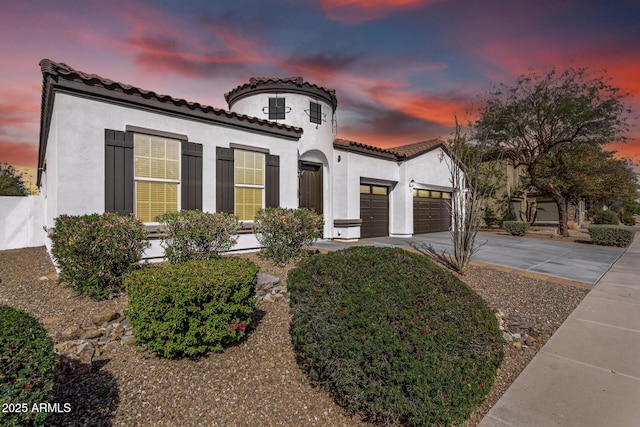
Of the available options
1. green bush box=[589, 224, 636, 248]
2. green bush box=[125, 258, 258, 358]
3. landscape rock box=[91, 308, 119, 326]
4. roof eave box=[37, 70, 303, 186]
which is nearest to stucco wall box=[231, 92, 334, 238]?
roof eave box=[37, 70, 303, 186]

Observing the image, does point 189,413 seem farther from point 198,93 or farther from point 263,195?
point 198,93

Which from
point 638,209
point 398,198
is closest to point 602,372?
point 398,198

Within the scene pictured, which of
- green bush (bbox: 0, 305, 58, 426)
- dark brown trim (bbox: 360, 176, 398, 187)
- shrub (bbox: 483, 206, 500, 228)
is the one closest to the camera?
green bush (bbox: 0, 305, 58, 426)

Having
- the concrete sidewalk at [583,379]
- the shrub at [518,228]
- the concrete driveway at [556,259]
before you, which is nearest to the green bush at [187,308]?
the concrete sidewalk at [583,379]

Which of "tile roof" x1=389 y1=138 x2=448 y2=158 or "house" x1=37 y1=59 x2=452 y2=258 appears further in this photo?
"tile roof" x1=389 y1=138 x2=448 y2=158

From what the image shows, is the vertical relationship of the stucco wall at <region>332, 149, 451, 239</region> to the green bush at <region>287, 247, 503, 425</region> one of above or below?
above

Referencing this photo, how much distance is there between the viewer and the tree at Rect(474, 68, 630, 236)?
14453 millimetres

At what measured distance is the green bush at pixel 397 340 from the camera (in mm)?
2266

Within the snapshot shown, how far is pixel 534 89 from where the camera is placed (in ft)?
50.6

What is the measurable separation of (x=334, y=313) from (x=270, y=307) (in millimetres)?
2385

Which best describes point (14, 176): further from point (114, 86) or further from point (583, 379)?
→ point (583, 379)

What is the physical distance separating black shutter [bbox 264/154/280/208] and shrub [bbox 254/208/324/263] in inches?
56.5

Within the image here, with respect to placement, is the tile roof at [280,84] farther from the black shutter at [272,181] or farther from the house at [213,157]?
the black shutter at [272,181]

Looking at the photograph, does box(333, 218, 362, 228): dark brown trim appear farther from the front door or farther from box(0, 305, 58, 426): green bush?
box(0, 305, 58, 426): green bush
